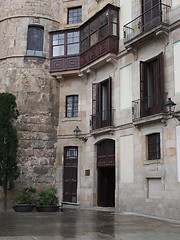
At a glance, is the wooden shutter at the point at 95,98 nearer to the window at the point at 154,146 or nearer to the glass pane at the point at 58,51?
the glass pane at the point at 58,51

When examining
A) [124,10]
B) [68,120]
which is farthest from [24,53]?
[124,10]

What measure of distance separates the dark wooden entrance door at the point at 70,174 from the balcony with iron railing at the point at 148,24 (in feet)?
24.1

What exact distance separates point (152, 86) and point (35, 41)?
905cm

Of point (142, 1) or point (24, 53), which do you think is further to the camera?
point (24, 53)

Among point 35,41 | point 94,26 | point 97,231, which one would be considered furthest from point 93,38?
point 97,231

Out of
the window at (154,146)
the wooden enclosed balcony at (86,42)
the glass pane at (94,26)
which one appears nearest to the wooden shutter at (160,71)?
the window at (154,146)

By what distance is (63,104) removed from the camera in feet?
66.8

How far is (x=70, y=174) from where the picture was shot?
1947 cm

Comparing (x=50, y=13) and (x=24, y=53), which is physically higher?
(x=50, y=13)

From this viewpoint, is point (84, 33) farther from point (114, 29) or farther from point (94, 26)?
point (114, 29)

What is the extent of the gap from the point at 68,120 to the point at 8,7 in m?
8.28

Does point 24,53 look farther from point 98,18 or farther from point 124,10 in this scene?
point 124,10

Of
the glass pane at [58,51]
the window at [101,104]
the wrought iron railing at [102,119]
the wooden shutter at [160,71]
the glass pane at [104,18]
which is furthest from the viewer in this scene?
the glass pane at [58,51]

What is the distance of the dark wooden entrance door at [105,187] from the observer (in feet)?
59.2
